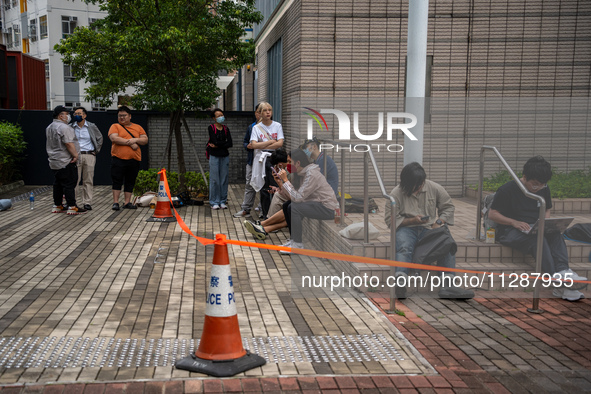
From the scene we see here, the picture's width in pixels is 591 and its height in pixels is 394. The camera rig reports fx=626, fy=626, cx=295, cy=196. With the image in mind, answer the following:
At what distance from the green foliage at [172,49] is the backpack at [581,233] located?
320 inches

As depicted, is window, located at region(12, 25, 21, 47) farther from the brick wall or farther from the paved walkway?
the paved walkway

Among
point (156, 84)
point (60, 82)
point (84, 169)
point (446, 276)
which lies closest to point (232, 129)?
point (156, 84)

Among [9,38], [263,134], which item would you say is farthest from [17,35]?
[263,134]

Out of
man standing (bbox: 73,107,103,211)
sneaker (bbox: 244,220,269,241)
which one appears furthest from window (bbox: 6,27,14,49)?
sneaker (bbox: 244,220,269,241)

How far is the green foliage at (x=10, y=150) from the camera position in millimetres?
15117

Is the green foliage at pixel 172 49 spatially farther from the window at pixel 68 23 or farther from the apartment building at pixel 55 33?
the window at pixel 68 23

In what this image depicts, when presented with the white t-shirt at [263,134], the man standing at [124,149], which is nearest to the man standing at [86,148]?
the man standing at [124,149]

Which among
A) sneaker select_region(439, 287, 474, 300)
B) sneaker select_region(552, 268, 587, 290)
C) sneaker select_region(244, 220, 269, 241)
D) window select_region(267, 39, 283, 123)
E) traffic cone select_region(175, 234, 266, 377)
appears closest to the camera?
traffic cone select_region(175, 234, 266, 377)

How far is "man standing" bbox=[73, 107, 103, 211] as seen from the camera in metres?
12.1

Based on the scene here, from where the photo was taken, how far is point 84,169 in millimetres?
12273

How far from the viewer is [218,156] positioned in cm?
1191

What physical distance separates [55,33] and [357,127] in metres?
50.9

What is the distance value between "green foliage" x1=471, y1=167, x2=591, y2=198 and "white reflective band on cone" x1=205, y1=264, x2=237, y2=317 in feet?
10.5

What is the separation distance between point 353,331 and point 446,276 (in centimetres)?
159
